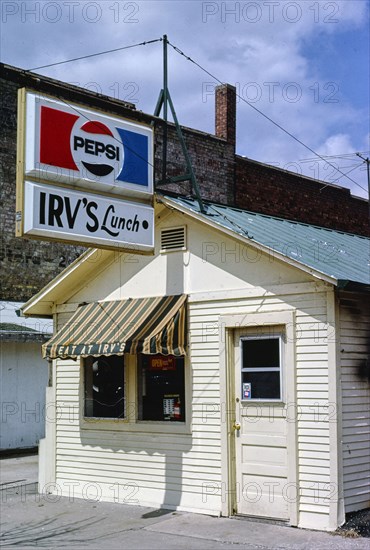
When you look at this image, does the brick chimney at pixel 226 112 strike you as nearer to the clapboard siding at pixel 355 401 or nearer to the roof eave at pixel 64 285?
the roof eave at pixel 64 285

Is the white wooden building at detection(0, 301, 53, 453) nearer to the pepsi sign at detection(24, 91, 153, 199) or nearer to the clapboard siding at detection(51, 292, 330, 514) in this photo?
the clapboard siding at detection(51, 292, 330, 514)

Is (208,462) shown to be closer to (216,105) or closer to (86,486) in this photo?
(86,486)

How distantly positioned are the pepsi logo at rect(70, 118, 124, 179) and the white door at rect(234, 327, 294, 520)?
2.83m

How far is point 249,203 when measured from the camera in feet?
78.2

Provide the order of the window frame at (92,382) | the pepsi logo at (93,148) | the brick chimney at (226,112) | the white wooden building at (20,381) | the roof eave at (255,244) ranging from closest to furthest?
the roof eave at (255,244) < the pepsi logo at (93,148) < the window frame at (92,382) < the white wooden building at (20,381) < the brick chimney at (226,112)

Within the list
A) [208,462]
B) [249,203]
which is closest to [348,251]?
[208,462]

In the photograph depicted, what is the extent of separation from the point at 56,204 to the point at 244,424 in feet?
12.2

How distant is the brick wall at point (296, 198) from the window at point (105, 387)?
11923 mm

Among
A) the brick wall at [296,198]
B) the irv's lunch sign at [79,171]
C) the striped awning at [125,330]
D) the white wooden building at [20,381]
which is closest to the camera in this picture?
the irv's lunch sign at [79,171]

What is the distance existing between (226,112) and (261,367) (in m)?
14.8

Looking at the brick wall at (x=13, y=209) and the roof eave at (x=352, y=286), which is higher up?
the brick wall at (x=13, y=209)

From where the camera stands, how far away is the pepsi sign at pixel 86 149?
9844 millimetres

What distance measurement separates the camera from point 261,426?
10.0 metres

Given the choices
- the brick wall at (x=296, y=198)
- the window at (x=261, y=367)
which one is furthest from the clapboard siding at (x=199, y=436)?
the brick wall at (x=296, y=198)
